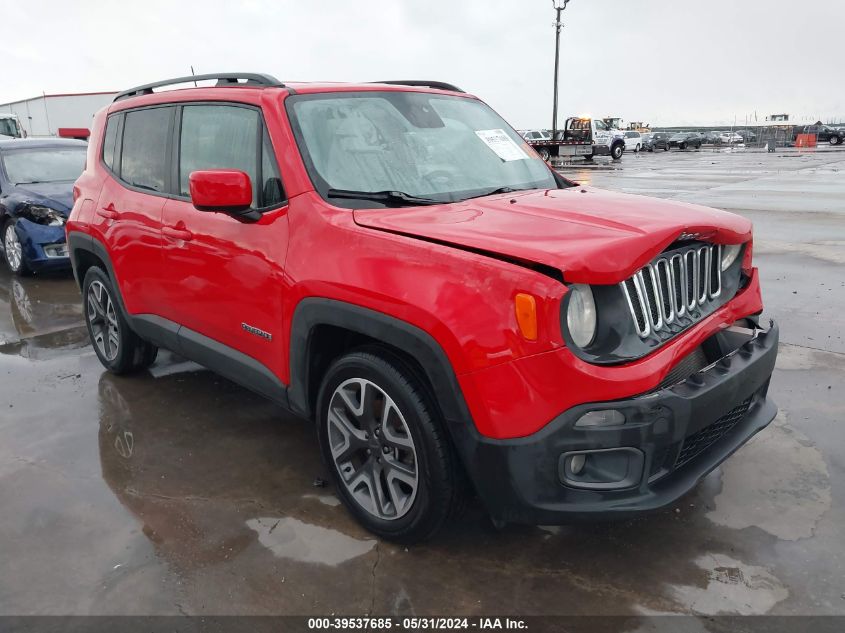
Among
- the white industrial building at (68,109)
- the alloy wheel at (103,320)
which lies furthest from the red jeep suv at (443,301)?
the white industrial building at (68,109)

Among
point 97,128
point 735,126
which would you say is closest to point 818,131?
point 735,126

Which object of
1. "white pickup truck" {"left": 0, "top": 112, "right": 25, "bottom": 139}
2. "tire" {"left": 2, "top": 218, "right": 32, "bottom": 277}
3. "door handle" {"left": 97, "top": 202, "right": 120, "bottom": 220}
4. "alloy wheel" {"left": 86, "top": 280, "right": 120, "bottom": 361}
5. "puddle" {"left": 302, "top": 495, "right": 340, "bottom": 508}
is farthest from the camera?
"white pickup truck" {"left": 0, "top": 112, "right": 25, "bottom": 139}

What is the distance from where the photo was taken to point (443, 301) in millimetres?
2381

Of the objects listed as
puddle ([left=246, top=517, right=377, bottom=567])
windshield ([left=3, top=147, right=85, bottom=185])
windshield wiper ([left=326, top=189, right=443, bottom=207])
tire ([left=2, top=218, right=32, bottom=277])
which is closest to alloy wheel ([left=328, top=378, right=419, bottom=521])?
puddle ([left=246, top=517, right=377, bottom=567])

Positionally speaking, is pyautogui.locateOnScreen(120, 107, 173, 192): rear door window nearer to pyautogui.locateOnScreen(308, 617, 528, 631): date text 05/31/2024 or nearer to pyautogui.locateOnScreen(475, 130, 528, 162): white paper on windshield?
pyautogui.locateOnScreen(475, 130, 528, 162): white paper on windshield

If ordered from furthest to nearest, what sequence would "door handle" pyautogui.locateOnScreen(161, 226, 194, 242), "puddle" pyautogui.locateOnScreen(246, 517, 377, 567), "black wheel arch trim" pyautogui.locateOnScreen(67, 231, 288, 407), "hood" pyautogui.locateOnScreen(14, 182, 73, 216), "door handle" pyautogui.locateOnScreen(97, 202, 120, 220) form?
"hood" pyautogui.locateOnScreen(14, 182, 73, 216) → "door handle" pyautogui.locateOnScreen(97, 202, 120, 220) → "door handle" pyautogui.locateOnScreen(161, 226, 194, 242) → "black wheel arch trim" pyautogui.locateOnScreen(67, 231, 288, 407) → "puddle" pyautogui.locateOnScreen(246, 517, 377, 567)

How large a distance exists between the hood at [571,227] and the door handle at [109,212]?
7.35 ft

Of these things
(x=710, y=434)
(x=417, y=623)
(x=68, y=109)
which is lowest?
(x=417, y=623)

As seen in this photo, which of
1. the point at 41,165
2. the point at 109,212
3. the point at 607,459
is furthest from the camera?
the point at 41,165

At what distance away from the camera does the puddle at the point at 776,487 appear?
2.95 m

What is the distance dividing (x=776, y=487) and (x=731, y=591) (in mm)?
876

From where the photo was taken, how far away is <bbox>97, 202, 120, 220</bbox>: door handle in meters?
4.34

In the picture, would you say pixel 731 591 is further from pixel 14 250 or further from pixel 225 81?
pixel 14 250

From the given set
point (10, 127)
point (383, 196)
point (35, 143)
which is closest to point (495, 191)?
point (383, 196)
